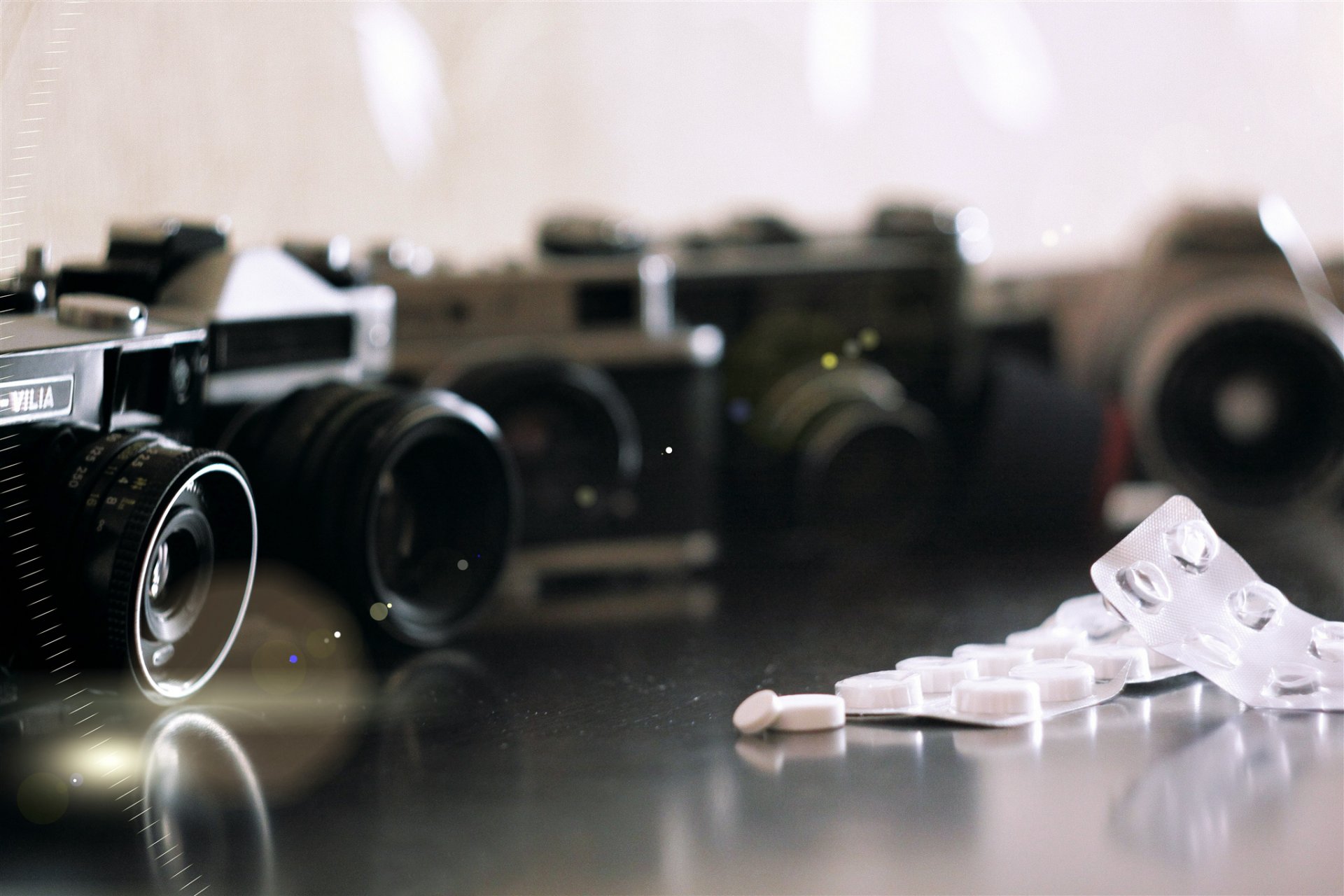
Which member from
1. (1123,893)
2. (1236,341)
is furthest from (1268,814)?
(1236,341)

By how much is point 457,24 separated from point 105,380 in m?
0.72

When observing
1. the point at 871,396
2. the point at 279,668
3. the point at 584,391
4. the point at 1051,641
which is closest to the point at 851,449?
the point at 871,396

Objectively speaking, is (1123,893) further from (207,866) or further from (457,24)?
(457,24)

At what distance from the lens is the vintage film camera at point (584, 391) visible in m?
0.85

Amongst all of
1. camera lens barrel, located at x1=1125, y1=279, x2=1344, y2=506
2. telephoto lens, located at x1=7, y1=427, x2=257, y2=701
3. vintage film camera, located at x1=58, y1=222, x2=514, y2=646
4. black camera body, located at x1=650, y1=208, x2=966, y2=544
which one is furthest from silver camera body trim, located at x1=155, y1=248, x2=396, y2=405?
camera lens barrel, located at x1=1125, y1=279, x2=1344, y2=506

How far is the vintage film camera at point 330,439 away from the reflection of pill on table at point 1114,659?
0.33 m

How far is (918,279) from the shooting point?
1.03m

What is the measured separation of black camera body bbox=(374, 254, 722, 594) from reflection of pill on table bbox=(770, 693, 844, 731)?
365 millimetres

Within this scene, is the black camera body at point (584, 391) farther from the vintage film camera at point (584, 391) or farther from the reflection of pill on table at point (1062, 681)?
the reflection of pill on table at point (1062, 681)

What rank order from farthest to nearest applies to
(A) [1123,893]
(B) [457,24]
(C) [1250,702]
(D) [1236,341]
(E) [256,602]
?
(B) [457,24], (D) [1236,341], (E) [256,602], (C) [1250,702], (A) [1123,893]

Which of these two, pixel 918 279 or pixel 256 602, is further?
pixel 918 279

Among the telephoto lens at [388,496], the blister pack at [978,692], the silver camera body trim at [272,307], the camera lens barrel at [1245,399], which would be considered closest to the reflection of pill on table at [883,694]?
the blister pack at [978,692]

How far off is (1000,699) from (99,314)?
423 millimetres

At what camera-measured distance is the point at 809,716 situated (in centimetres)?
52
